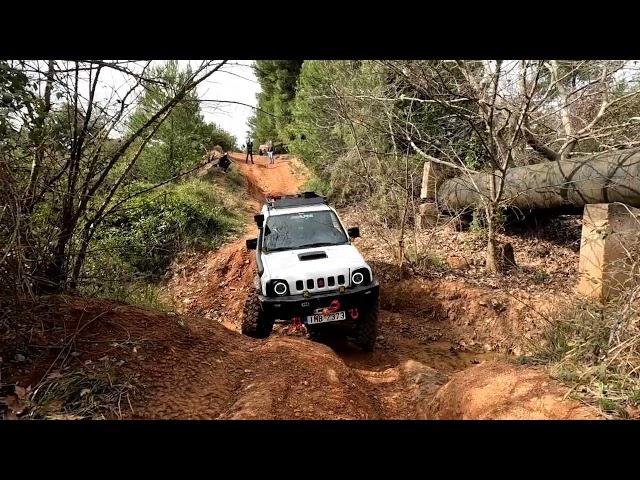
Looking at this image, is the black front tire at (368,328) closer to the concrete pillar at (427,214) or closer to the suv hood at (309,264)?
the suv hood at (309,264)

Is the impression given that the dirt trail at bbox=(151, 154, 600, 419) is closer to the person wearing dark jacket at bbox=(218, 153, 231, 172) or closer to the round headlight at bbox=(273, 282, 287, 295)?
the round headlight at bbox=(273, 282, 287, 295)

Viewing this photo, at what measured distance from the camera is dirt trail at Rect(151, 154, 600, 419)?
3.52 meters

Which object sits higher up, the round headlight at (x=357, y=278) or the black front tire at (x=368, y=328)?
the round headlight at (x=357, y=278)

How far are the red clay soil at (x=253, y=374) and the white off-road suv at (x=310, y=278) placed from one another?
18.7 inches

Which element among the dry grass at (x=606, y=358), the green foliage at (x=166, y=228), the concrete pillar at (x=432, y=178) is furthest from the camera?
the concrete pillar at (x=432, y=178)

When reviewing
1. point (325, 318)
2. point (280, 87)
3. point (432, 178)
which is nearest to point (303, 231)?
point (325, 318)

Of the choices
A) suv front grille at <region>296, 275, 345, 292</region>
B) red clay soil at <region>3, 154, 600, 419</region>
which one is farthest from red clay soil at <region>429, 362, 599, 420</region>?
suv front grille at <region>296, 275, 345, 292</region>

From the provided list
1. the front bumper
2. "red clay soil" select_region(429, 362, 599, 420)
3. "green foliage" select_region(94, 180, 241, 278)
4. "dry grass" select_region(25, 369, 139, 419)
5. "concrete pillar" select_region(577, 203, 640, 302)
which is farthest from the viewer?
"green foliage" select_region(94, 180, 241, 278)

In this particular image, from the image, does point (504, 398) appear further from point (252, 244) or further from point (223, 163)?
point (223, 163)

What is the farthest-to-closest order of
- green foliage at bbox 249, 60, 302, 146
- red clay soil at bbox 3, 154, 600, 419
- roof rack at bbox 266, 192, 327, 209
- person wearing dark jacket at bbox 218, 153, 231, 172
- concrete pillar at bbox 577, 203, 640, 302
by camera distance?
green foliage at bbox 249, 60, 302, 146
person wearing dark jacket at bbox 218, 153, 231, 172
roof rack at bbox 266, 192, 327, 209
concrete pillar at bbox 577, 203, 640, 302
red clay soil at bbox 3, 154, 600, 419

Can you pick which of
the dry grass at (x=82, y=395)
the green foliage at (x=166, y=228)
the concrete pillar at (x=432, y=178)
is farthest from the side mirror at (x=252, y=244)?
the concrete pillar at (x=432, y=178)

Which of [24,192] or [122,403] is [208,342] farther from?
[24,192]

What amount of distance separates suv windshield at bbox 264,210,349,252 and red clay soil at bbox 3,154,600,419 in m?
1.59

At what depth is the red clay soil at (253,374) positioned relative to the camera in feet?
11.1
